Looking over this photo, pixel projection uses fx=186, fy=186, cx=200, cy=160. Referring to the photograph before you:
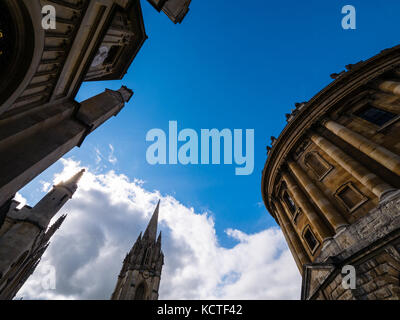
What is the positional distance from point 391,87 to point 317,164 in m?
5.60

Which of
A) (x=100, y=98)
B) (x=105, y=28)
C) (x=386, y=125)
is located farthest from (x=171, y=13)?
(x=386, y=125)

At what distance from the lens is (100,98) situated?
45.4ft

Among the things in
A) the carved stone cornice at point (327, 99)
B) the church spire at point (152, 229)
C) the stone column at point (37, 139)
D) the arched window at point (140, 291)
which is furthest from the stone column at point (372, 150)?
the church spire at point (152, 229)

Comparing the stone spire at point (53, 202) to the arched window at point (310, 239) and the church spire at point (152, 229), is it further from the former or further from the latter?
the church spire at point (152, 229)

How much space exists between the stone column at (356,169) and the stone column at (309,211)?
9.81 feet

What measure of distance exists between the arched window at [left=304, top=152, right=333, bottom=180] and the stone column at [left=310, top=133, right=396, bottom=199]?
0.70 meters

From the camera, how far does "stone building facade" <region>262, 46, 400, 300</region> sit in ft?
20.6

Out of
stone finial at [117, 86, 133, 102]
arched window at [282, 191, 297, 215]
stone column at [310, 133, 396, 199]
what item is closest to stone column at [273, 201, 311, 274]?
arched window at [282, 191, 297, 215]

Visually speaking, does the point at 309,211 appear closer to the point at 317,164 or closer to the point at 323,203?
the point at 323,203

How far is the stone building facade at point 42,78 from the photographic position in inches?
228

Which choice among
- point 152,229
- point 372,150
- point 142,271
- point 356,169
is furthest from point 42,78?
point 152,229

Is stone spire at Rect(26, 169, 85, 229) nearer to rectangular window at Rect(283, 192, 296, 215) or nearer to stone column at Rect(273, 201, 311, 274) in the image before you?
stone column at Rect(273, 201, 311, 274)

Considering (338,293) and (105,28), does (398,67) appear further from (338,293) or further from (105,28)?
(105,28)
